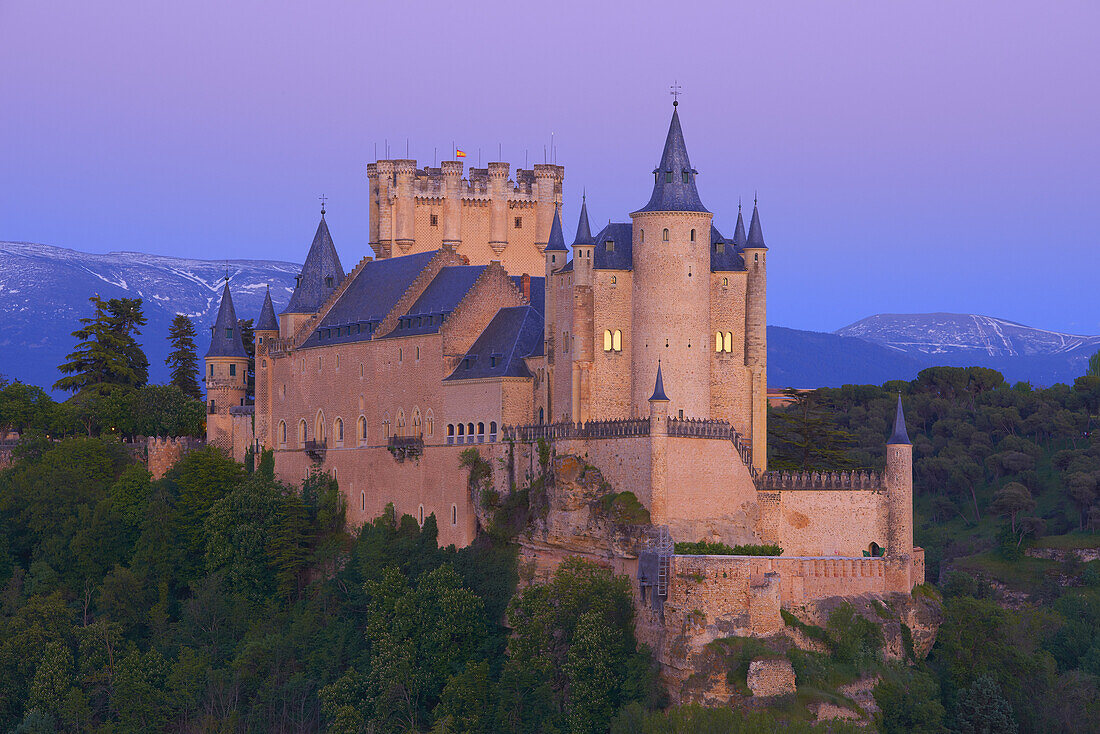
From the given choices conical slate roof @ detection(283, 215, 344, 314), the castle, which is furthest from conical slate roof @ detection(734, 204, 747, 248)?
conical slate roof @ detection(283, 215, 344, 314)

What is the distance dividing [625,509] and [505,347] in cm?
1412

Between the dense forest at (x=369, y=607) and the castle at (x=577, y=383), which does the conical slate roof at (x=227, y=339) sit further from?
the dense forest at (x=369, y=607)

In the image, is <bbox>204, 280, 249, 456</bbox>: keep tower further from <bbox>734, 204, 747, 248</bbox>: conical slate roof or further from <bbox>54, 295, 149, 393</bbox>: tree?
<bbox>734, 204, 747, 248</bbox>: conical slate roof

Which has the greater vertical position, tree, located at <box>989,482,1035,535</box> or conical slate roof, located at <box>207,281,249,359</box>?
conical slate roof, located at <box>207,281,249,359</box>

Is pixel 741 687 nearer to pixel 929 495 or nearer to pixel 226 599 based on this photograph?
pixel 226 599

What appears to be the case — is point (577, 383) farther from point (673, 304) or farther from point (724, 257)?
point (724, 257)

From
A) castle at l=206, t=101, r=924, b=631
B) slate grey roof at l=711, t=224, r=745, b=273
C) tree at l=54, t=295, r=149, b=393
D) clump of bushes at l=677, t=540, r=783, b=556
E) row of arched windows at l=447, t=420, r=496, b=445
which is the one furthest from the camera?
tree at l=54, t=295, r=149, b=393

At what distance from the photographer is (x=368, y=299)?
297 ft

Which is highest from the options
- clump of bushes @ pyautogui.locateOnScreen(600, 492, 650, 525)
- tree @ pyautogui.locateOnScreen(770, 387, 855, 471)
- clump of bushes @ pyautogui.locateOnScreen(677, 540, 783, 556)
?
tree @ pyautogui.locateOnScreen(770, 387, 855, 471)

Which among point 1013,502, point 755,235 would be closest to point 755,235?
point 755,235

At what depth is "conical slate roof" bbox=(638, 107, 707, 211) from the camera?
7225cm

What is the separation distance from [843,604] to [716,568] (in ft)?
18.5

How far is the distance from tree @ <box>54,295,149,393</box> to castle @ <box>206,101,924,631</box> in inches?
702

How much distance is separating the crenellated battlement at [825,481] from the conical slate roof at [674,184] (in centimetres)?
1167
